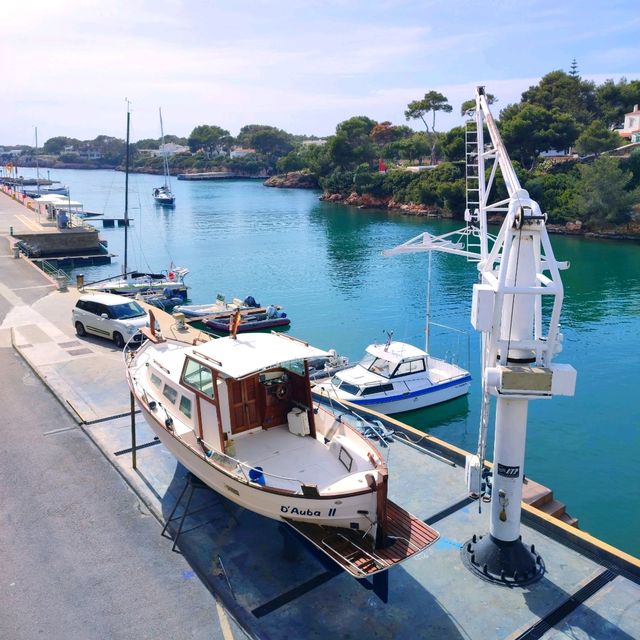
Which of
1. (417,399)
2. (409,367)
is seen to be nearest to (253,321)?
(409,367)

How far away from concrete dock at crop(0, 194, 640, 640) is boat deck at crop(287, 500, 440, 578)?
3.00ft

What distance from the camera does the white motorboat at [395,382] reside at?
23000 mm

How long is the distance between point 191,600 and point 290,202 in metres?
110

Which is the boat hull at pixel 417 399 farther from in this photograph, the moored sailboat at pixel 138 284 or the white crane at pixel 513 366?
the moored sailboat at pixel 138 284

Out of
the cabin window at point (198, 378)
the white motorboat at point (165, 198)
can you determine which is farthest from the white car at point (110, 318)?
the white motorboat at point (165, 198)

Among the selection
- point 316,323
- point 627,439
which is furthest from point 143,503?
Answer: point 316,323

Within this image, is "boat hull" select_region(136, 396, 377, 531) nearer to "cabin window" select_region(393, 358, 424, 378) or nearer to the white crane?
the white crane

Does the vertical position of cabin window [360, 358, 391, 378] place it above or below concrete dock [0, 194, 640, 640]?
below

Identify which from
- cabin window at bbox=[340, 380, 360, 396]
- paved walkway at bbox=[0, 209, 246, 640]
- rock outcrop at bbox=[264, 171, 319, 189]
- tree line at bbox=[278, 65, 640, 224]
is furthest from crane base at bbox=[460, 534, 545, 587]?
rock outcrop at bbox=[264, 171, 319, 189]

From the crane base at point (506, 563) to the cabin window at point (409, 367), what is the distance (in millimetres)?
13313

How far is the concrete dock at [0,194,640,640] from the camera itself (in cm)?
905

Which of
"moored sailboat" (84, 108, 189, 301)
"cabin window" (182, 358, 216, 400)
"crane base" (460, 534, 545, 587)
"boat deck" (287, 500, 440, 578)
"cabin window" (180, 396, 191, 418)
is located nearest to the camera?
"boat deck" (287, 500, 440, 578)

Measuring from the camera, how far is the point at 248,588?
974 cm

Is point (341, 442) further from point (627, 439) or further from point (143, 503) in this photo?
point (627, 439)
